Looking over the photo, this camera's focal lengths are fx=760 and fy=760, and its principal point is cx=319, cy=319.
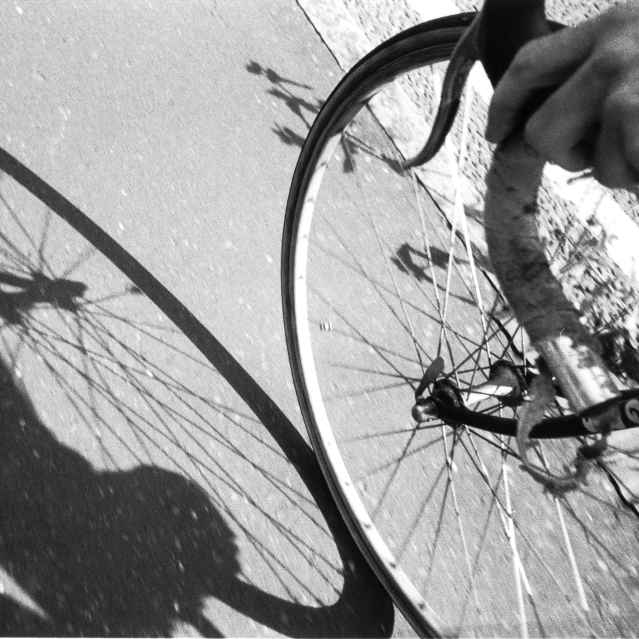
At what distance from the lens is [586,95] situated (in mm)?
1010

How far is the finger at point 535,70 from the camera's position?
3.40 feet

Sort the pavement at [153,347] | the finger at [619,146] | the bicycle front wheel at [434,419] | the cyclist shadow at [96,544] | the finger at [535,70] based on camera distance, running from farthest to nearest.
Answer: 1. the pavement at [153,347]
2. the cyclist shadow at [96,544]
3. the bicycle front wheel at [434,419]
4. the finger at [535,70]
5. the finger at [619,146]

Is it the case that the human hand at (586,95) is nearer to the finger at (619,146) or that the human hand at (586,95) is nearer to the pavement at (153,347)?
the finger at (619,146)

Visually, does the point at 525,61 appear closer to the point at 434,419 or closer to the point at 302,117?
the point at 434,419

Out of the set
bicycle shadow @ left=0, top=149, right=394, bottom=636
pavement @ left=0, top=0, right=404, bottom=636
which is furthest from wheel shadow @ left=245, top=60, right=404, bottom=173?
bicycle shadow @ left=0, top=149, right=394, bottom=636

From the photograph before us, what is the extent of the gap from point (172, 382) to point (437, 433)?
2.92ft

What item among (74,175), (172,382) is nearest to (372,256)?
(172,382)

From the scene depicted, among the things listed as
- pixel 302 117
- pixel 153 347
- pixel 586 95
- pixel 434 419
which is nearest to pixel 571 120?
pixel 586 95

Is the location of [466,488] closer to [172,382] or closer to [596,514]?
[596,514]

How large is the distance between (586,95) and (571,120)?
0.04 metres

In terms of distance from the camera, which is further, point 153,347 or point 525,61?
point 153,347

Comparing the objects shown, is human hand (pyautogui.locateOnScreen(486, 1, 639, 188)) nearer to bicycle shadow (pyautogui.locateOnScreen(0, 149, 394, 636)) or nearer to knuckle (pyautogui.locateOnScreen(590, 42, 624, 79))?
knuckle (pyautogui.locateOnScreen(590, 42, 624, 79))

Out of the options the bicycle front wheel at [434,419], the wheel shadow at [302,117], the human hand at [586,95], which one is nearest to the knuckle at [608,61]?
the human hand at [586,95]

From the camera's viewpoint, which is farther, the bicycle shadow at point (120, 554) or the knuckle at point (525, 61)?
the bicycle shadow at point (120, 554)
